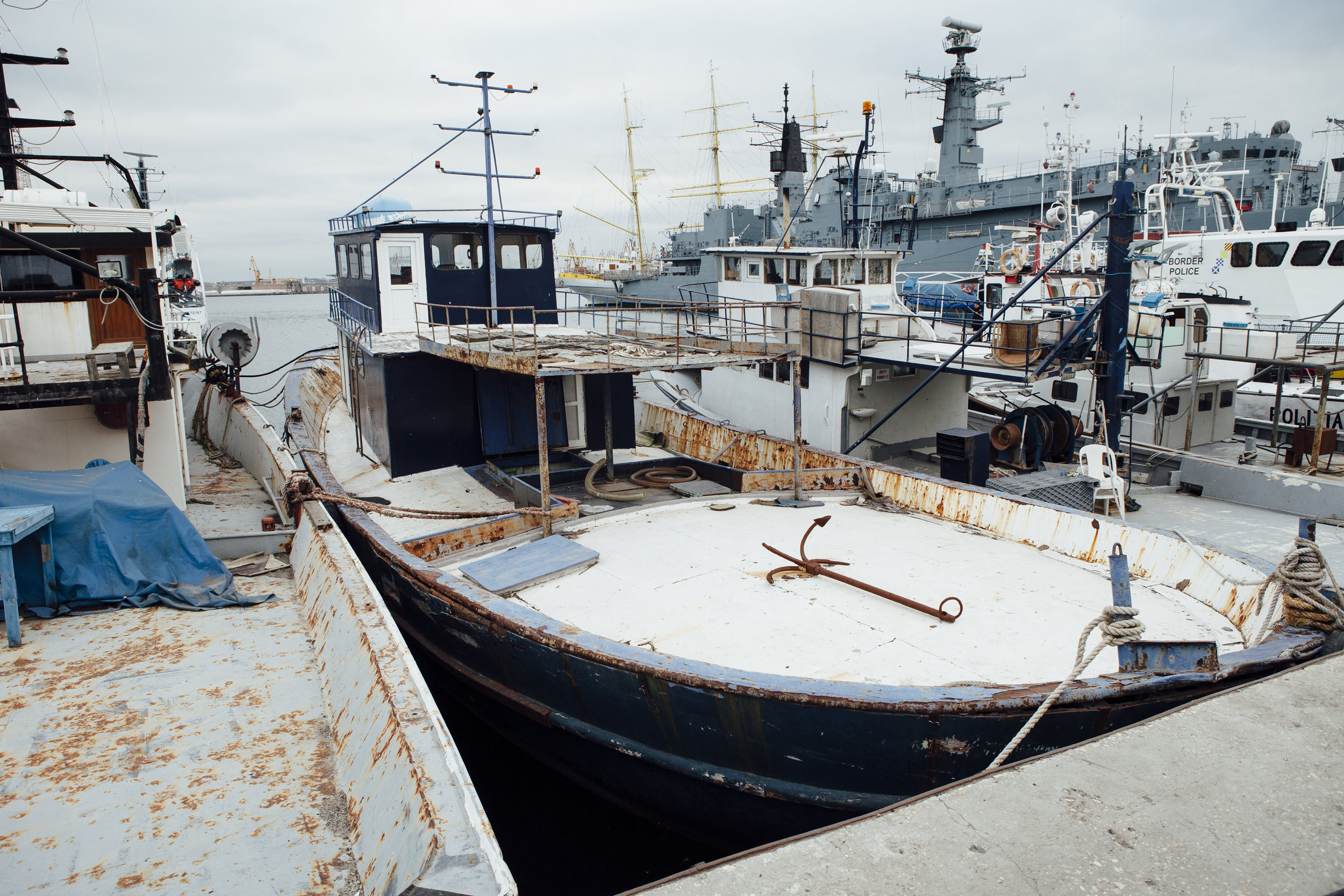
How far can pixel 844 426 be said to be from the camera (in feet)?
47.1

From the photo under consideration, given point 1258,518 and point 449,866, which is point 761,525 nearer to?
point 449,866

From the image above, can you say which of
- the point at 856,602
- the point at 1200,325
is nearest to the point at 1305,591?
the point at 856,602

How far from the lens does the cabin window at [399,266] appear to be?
1143 cm

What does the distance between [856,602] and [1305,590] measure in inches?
116

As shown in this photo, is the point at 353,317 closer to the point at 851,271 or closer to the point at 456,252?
the point at 456,252

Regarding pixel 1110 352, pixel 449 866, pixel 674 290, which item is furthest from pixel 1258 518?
pixel 674 290

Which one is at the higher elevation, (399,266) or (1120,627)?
(399,266)

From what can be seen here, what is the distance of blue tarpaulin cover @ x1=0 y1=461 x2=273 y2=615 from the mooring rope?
24.4ft

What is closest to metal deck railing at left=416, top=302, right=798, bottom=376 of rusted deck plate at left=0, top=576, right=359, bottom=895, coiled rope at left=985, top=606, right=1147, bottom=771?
rusted deck plate at left=0, top=576, right=359, bottom=895

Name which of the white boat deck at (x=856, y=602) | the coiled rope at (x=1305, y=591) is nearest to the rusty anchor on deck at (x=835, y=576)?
the white boat deck at (x=856, y=602)

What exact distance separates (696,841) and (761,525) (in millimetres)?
3359

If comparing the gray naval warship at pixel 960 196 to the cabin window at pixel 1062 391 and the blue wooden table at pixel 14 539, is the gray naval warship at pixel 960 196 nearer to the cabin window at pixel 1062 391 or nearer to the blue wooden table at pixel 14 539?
the cabin window at pixel 1062 391

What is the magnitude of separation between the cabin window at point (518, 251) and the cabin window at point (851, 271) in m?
7.78

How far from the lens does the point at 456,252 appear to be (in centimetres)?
1181
